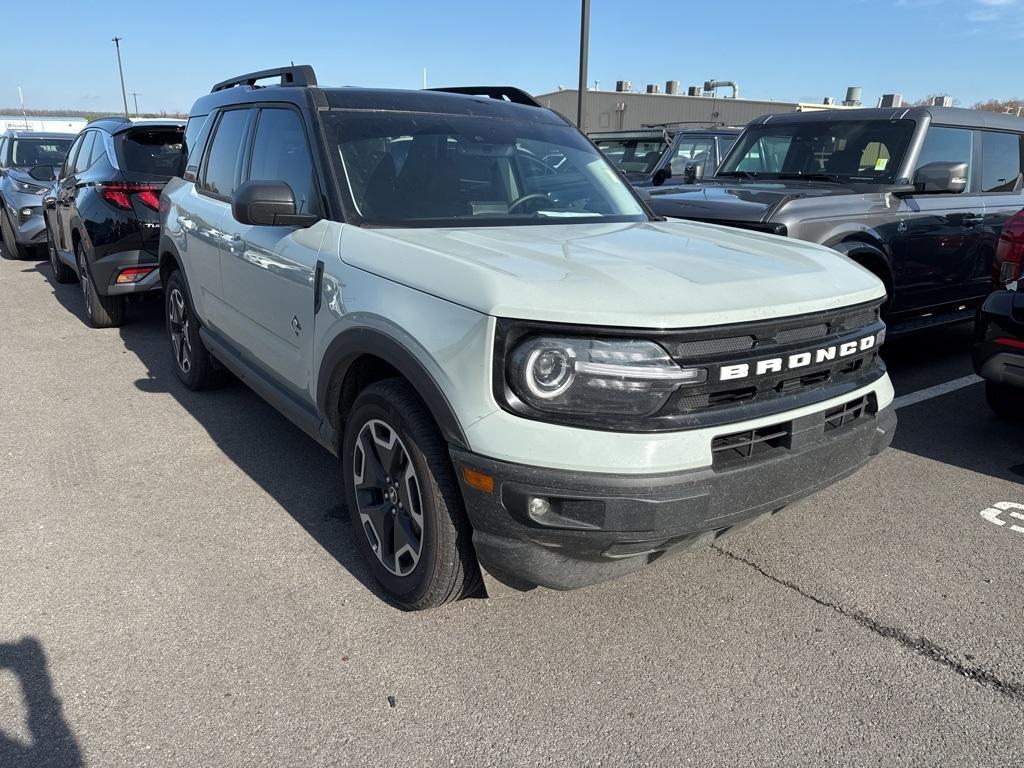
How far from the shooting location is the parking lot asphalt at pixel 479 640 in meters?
2.26

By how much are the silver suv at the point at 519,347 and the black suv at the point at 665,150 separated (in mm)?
5693

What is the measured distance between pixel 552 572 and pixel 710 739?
0.66 metres

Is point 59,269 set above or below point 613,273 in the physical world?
below

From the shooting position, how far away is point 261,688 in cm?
246

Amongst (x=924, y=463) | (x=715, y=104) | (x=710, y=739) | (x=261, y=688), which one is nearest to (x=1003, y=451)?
(x=924, y=463)

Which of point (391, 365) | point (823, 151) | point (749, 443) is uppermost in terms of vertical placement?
point (823, 151)

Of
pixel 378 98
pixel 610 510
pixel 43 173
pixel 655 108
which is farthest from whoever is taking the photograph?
pixel 655 108

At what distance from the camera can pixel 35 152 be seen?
12.4 m

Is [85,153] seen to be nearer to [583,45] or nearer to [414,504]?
[414,504]

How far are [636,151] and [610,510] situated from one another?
1104cm

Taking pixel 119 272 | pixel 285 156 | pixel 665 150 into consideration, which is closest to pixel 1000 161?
pixel 665 150

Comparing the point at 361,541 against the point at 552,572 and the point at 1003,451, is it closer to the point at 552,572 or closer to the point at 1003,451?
the point at 552,572

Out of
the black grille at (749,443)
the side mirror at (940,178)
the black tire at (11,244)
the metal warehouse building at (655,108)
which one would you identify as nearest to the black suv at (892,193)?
the side mirror at (940,178)

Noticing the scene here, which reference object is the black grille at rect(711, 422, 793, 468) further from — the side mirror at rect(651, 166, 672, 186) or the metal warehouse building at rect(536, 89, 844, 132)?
the metal warehouse building at rect(536, 89, 844, 132)
